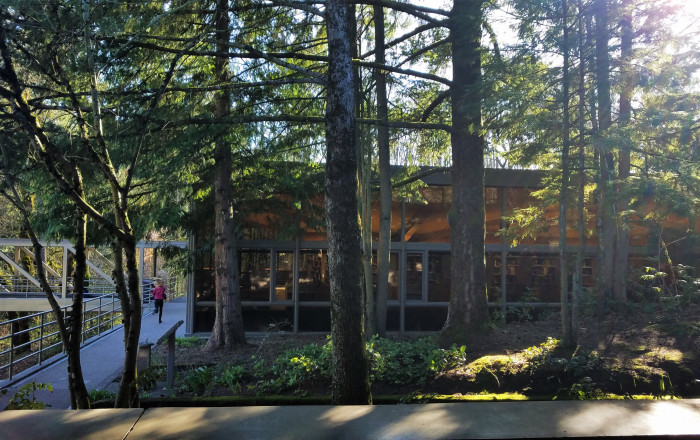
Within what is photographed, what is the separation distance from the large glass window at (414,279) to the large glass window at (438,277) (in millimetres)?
264

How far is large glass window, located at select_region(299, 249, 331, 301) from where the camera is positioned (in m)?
14.8

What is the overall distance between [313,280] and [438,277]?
352 centimetres

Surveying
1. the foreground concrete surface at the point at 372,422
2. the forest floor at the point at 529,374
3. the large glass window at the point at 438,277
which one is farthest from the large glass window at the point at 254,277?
the foreground concrete surface at the point at 372,422

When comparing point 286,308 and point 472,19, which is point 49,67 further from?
point 286,308

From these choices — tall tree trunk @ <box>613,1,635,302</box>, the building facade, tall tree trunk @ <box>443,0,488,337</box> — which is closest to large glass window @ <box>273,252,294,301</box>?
the building facade

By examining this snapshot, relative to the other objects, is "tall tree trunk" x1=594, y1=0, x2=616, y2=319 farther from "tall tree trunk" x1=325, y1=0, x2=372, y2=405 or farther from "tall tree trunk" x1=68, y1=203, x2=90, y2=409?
"tall tree trunk" x1=68, y1=203, x2=90, y2=409

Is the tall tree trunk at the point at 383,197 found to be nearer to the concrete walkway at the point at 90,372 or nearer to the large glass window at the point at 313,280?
the large glass window at the point at 313,280

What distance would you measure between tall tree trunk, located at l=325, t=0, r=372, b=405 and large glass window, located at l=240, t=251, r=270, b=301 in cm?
928

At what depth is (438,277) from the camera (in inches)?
599

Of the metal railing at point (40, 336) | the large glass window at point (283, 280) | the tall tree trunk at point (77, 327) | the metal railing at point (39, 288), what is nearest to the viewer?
the tall tree trunk at point (77, 327)

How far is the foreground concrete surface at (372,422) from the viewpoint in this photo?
3545 millimetres

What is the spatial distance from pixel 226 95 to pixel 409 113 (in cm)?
458

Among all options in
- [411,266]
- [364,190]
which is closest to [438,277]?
[411,266]

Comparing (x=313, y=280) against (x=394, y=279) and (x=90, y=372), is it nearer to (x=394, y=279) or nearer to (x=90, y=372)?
(x=394, y=279)
